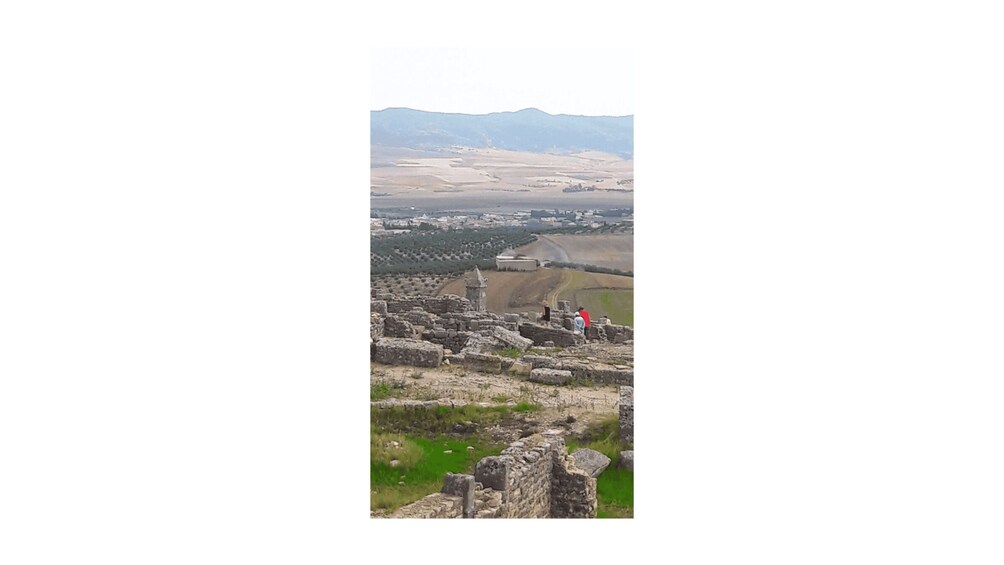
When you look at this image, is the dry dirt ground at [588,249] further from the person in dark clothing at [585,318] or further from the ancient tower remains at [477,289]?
the ancient tower remains at [477,289]

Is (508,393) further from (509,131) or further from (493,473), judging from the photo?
(509,131)

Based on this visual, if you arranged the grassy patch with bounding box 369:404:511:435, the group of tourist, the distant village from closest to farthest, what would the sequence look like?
the grassy patch with bounding box 369:404:511:435, the distant village, the group of tourist

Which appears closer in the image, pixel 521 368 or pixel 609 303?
pixel 609 303

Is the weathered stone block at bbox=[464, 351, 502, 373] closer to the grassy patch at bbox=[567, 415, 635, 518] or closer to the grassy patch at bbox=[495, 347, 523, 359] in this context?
the grassy patch at bbox=[495, 347, 523, 359]

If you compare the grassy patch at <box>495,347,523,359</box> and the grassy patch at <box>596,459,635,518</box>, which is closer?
the grassy patch at <box>596,459,635,518</box>

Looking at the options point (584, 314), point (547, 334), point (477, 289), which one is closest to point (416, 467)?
point (584, 314)

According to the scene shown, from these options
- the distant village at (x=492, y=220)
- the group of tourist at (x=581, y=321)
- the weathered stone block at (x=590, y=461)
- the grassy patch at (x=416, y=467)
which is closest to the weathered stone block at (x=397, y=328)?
the group of tourist at (x=581, y=321)

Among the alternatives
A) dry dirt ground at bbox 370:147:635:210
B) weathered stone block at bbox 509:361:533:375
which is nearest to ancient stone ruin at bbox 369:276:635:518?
weathered stone block at bbox 509:361:533:375
